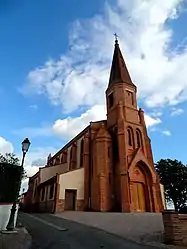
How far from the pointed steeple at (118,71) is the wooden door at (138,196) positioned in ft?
55.2

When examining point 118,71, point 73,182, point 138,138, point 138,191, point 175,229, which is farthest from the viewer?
point 118,71

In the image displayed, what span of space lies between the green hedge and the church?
1705cm

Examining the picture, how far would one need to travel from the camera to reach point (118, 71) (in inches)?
1561

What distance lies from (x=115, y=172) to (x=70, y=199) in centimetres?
713

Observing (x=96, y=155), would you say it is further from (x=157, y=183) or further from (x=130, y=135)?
(x=157, y=183)

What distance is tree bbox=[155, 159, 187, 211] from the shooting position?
46312 millimetres

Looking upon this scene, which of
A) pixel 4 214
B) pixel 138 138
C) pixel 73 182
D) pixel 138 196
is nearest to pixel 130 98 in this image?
pixel 138 138

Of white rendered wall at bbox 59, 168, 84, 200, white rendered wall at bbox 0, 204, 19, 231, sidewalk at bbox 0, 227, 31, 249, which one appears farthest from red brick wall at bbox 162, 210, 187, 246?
white rendered wall at bbox 59, 168, 84, 200

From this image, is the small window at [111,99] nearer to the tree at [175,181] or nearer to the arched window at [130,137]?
the arched window at [130,137]

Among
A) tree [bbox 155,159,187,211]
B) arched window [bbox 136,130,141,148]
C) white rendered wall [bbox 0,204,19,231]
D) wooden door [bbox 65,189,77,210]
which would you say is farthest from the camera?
tree [bbox 155,159,187,211]

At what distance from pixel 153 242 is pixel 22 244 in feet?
17.0

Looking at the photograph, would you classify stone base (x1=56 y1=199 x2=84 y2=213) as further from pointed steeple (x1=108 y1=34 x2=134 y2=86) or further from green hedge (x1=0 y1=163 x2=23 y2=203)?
pointed steeple (x1=108 y1=34 x2=134 y2=86)

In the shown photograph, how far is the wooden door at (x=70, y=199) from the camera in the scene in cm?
3052

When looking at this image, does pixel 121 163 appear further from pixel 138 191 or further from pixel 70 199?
pixel 70 199
